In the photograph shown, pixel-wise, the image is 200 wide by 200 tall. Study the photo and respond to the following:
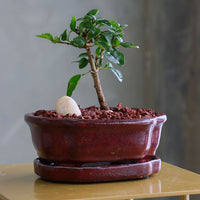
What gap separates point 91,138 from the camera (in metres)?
0.95

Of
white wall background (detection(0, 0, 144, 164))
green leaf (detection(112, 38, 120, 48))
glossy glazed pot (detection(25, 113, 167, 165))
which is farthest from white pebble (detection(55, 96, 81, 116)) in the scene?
white wall background (detection(0, 0, 144, 164))

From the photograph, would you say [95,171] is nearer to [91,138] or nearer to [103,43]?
[91,138]

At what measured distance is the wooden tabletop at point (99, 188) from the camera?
2.86 ft

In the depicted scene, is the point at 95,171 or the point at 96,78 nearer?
the point at 95,171

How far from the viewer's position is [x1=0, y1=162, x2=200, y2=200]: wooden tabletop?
0.87 metres

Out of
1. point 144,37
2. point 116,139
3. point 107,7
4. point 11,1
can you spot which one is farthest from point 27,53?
point 116,139

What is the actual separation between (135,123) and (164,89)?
1.37 m

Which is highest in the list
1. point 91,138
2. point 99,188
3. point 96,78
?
point 96,78

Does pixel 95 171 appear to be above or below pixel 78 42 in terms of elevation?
below

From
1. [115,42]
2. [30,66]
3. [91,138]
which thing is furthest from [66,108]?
[30,66]

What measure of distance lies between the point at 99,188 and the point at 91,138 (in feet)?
0.37

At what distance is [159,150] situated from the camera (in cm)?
231

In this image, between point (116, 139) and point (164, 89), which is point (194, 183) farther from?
point (164, 89)

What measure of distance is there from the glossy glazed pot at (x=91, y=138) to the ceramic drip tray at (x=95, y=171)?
13 millimetres
